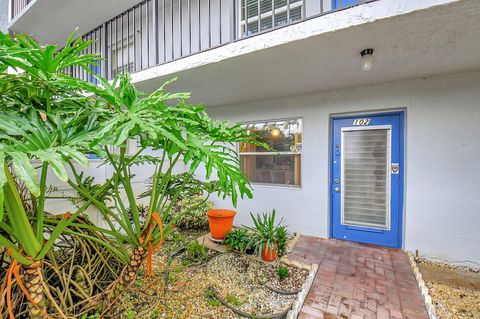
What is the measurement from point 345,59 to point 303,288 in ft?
8.46

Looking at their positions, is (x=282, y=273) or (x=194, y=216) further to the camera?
(x=194, y=216)

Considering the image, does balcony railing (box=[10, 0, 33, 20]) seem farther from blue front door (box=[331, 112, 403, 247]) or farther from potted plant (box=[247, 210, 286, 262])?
blue front door (box=[331, 112, 403, 247])

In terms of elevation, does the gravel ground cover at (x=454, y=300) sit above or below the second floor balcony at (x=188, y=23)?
below

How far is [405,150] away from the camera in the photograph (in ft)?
10.7

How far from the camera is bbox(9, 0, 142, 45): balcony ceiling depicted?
177 inches

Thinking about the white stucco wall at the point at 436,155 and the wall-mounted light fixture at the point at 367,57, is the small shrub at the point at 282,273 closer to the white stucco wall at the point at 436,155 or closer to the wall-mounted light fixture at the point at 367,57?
the white stucco wall at the point at 436,155

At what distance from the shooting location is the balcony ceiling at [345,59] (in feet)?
6.34

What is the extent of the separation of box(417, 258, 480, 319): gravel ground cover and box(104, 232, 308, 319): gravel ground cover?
1287 mm

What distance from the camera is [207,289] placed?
246 cm

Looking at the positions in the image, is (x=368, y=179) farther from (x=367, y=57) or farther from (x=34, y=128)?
(x=34, y=128)

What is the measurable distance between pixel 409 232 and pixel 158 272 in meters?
3.50

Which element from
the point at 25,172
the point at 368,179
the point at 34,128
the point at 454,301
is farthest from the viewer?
the point at 368,179

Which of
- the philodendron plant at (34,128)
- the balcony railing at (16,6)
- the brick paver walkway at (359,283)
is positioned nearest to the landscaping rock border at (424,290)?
the brick paver walkway at (359,283)

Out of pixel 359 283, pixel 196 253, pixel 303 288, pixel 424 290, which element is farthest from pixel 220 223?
pixel 424 290
